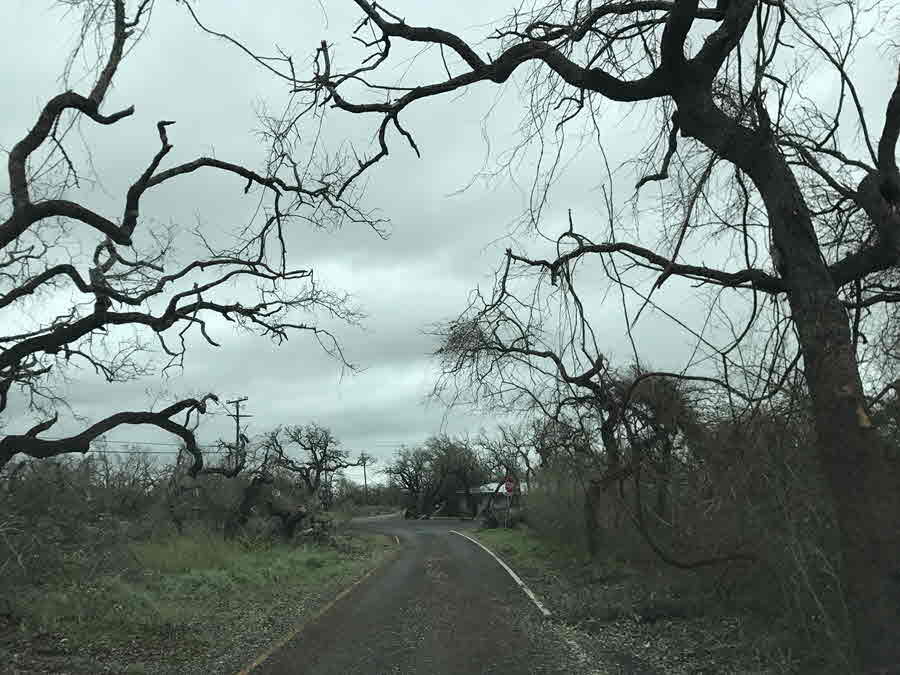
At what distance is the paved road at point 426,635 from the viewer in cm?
847

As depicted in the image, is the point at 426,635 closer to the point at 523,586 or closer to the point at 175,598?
the point at 175,598

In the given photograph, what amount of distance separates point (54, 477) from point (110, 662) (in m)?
8.52

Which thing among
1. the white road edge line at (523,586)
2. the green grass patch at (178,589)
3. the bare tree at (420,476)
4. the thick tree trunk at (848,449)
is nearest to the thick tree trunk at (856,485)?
the thick tree trunk at (848,449)

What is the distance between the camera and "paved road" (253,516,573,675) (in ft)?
27.8

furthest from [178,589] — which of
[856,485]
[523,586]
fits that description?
[856,485]

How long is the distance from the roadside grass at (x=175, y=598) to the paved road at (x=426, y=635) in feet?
4.35

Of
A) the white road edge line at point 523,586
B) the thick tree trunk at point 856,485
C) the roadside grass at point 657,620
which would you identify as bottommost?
the white road edge line at point 523,586

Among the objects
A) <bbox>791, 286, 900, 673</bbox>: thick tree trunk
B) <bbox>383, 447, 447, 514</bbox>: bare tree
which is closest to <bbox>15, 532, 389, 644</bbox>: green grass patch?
<bbox>791, 286, 900, 673</bbox>: thick tree trunk

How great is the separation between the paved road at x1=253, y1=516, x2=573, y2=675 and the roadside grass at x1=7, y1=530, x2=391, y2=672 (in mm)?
1326

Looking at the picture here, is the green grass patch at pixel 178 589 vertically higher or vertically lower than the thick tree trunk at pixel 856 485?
lower

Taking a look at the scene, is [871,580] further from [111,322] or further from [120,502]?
[120,502]

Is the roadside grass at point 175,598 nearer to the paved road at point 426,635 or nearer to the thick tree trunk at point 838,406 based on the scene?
the paved road at point 426,635

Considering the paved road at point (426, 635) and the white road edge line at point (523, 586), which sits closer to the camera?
the paved road at point (426, 635)

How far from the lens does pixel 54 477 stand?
16453mm
